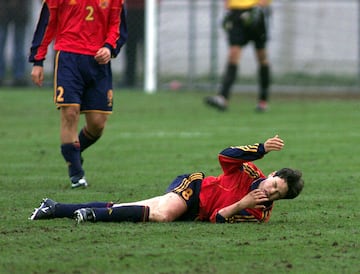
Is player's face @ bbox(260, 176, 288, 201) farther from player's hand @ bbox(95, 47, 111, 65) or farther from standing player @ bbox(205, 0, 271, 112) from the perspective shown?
standing player @ bbox(205, 0, 271, 112)

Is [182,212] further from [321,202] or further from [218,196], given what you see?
[321,202]

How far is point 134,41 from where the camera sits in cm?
2144

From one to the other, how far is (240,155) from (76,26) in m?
2.64

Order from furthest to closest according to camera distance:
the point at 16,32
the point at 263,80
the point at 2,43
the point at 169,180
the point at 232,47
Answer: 1. the point at 16,32
2. the point at 2,43
3. the point at 263,80
4. the point at 232,47
5. the point at 169,180

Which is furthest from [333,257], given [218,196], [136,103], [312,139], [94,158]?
[136,103]

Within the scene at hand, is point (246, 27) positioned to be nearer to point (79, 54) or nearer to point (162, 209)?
point (79, 54)

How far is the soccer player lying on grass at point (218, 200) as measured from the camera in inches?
283

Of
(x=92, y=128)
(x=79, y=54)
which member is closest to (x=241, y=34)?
(x=92, y=128)

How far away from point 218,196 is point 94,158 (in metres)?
4.18

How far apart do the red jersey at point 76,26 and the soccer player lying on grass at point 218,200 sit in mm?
2278

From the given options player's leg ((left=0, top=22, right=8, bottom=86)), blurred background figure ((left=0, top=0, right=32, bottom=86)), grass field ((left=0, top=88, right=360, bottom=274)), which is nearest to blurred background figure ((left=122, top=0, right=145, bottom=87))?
blurred background figure ((left=0, top=0, right=32, bottom=86))

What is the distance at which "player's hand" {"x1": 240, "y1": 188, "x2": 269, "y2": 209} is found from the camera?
7094 millimetres

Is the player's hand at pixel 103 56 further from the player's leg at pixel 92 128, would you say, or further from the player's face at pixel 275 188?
the player's face at pixel 275 188

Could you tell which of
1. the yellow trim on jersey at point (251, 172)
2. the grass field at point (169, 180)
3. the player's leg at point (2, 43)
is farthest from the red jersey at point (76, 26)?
the player's leg at point (2, 43)
